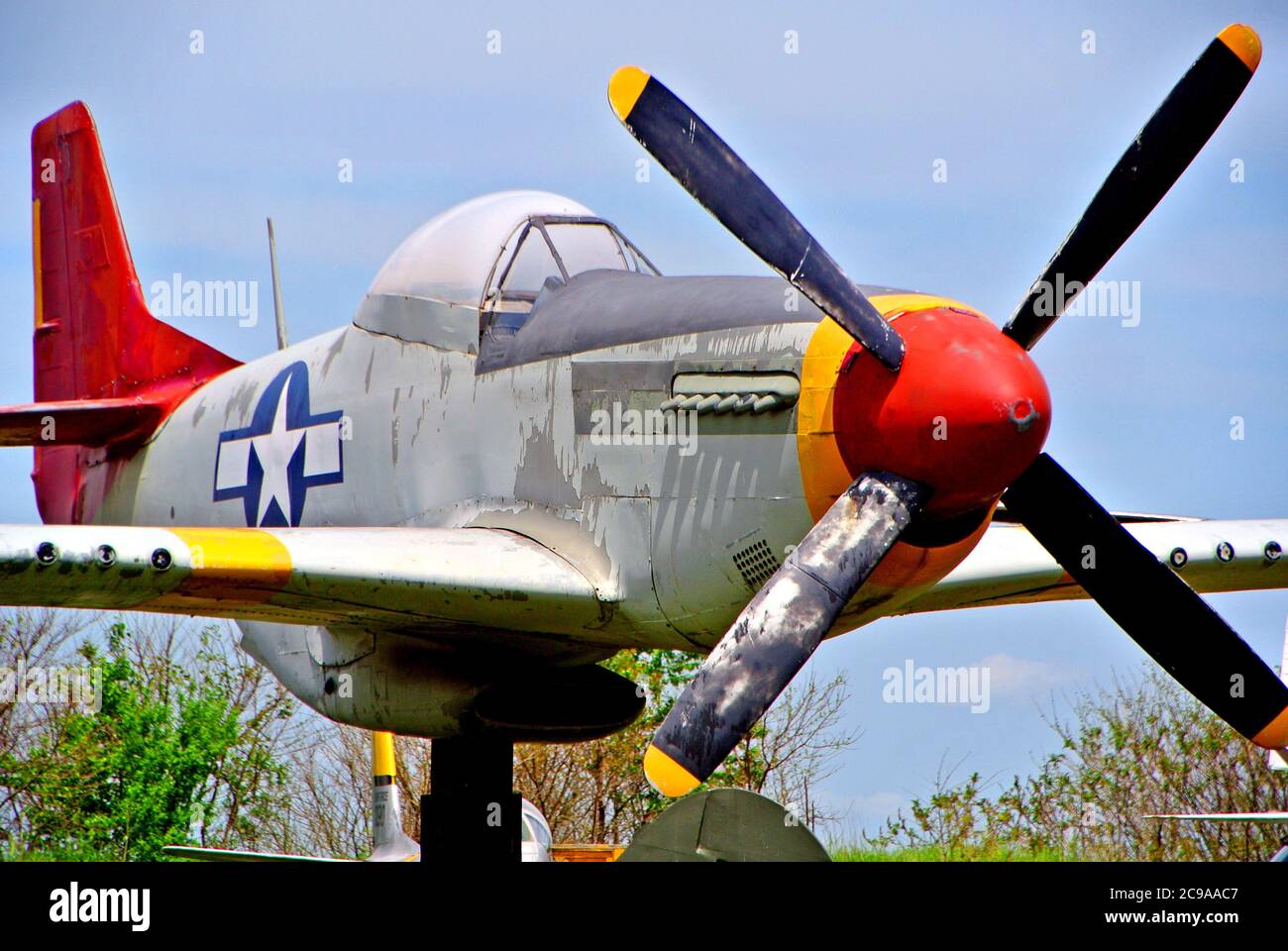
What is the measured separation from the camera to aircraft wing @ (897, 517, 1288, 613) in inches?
348

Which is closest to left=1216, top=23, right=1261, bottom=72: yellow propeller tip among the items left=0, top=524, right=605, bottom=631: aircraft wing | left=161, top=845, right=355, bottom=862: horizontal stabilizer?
left=0, top=524, right=605, bottom=631: aircraft wing

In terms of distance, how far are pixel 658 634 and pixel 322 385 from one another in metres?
2.88

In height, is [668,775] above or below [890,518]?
below

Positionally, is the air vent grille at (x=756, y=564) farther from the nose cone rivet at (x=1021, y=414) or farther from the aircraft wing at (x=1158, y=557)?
the aircraft wing at (x=1158, y=557)

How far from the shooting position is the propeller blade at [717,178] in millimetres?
6832

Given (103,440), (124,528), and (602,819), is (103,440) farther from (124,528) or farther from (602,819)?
(602,819)

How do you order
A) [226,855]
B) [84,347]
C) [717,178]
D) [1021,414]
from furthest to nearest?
[84,347] → [226,855] → [717,178] → [1021,414]

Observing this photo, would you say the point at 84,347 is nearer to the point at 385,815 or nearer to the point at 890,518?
the point at 385,815

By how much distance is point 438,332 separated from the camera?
28.3 feet

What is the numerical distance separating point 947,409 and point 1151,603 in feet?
5.84

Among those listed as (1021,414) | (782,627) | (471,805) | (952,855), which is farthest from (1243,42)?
(952,855)

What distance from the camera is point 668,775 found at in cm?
636
